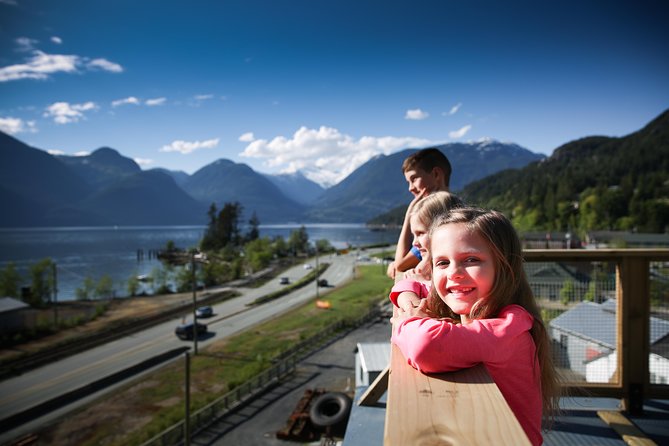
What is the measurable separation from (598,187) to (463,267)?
10852 cm

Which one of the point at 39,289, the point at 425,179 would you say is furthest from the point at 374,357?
the point at 39,289

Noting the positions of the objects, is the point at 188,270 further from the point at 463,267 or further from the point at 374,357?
the point at 463,267

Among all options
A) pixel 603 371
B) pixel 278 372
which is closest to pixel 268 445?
pixel 278 372

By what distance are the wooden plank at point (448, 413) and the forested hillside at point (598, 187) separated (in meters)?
52.3

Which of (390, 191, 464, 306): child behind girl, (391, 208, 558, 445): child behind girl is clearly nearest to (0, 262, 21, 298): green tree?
(390, 191, 464, 306): child behind girl


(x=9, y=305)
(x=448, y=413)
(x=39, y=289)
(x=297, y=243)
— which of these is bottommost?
(x=39, y=289)

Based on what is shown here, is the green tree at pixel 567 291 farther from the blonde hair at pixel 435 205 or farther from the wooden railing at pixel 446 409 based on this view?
the wooden railing at pixel 446 409

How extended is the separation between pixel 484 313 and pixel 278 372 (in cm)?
2186

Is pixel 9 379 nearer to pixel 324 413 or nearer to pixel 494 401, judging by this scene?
pixel 324 413

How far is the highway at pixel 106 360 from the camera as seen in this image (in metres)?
→ 21.2

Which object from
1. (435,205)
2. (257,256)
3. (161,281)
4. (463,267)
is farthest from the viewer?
(257,256)

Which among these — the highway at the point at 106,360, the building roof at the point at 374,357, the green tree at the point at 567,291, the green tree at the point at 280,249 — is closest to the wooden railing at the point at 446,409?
the green tree at the point at 567,291

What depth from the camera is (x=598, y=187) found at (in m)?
90.0

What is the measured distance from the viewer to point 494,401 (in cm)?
78
